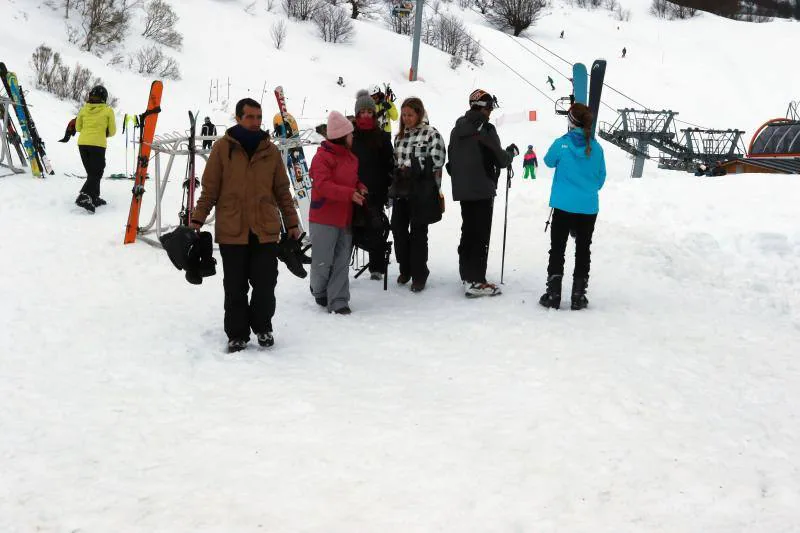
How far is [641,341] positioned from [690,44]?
130 feet

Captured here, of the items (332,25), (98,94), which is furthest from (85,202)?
(332,25)

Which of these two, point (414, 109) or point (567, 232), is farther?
point (414, 109)

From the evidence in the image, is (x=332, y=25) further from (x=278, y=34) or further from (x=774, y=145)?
(x=774, y=145)

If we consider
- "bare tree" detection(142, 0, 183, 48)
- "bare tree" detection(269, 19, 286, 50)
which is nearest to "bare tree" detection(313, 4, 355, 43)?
"bare tree" detection(269, 19, 286, 50)

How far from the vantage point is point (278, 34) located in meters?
27.6

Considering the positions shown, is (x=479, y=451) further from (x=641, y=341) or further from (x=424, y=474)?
(x=641, y=341)

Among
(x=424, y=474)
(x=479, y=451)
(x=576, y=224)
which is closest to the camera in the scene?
(x=424, y=474)

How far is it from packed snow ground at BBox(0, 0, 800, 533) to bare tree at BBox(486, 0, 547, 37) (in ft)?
107

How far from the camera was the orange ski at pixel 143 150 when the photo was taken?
8102 mm

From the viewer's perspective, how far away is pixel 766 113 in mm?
32031

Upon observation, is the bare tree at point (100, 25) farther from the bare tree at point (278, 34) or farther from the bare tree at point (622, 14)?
the bare tree at point (622, 14)

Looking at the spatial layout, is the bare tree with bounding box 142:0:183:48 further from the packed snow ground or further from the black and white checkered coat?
the black and white checkered coat

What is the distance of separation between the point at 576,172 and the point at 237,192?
110 inches

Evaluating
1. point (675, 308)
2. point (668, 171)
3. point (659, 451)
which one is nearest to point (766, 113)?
point (668, 171)
